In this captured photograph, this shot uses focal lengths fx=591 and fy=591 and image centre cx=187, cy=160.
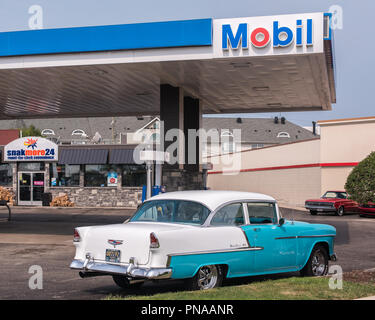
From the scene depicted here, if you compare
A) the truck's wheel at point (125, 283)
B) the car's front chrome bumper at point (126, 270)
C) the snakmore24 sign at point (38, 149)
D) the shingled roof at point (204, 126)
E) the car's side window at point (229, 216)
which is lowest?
the truck's wheel at point (125, 283)

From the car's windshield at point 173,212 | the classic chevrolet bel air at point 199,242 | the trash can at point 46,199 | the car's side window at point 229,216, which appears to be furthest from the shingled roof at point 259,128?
the car's side window at point 229,216

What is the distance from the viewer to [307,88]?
2303 cm

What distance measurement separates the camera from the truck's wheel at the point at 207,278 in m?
9.05

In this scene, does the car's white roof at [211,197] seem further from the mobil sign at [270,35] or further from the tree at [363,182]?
the tree at [363,182]

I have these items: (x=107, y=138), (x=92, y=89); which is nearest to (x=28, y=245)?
(x=92, y=89)

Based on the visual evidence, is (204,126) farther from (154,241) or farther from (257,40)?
(154,241)

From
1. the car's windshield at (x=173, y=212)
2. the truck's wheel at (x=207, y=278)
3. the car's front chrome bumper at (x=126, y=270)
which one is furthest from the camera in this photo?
the car's windshield at (x=173, y=212)

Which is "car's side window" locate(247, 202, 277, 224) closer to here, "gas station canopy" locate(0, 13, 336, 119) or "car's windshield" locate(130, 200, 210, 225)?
"car's windshield" locate(130, 200, 210, 225)

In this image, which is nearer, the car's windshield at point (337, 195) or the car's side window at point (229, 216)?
the car's side window at point (229, 216)

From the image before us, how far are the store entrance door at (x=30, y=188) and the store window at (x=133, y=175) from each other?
6.06 metres

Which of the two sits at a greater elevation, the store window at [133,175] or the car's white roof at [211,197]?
the store window at [133,175]

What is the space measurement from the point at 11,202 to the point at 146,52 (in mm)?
27648

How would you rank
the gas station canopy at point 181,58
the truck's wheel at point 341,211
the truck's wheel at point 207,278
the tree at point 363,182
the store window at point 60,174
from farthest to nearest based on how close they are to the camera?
the store window at point 60,174 → the truck's wheel at point 341,211 → the tree at point 363,182 → the gas station canopy at point 181,58 → the truck's wheel at point 207,278

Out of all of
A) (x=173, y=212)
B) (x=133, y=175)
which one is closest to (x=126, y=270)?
(x=173, y=212)
